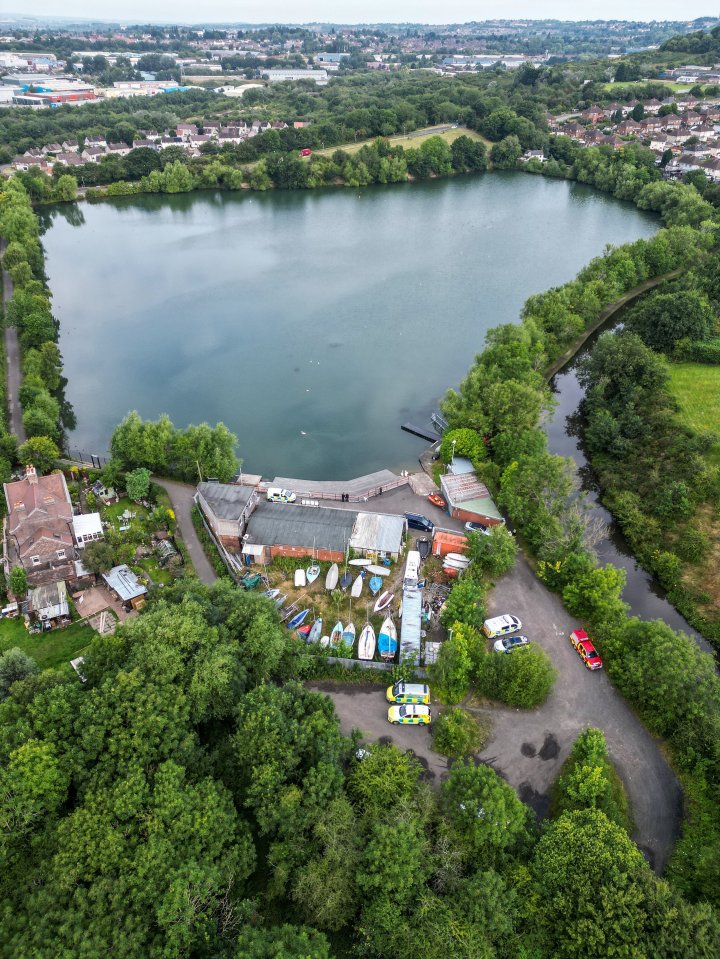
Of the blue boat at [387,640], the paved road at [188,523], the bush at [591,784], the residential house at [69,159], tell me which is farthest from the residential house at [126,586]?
the residential house at [69,159]

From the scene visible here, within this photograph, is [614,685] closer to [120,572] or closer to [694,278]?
[120,572]

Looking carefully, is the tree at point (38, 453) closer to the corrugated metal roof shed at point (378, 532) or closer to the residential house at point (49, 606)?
the residential house at point (49, 606)

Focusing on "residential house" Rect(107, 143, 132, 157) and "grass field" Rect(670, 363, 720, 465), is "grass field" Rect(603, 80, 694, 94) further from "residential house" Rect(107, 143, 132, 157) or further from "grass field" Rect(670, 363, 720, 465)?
"grass field" Rect(670, 363, 720, 465)

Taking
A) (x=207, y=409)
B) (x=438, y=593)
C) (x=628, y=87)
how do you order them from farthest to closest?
1. (x=628, y=87)
2. (x=207, y=409)
3. (x=438, y=593)

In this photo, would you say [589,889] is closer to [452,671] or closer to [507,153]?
[452,671]

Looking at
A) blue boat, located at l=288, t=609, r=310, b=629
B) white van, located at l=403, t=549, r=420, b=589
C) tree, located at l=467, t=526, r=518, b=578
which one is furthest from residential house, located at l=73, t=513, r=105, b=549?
tree, located at l=467, t=526, r=518, b=578

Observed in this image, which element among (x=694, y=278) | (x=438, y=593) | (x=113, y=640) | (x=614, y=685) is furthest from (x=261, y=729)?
(x=694, y=278)
